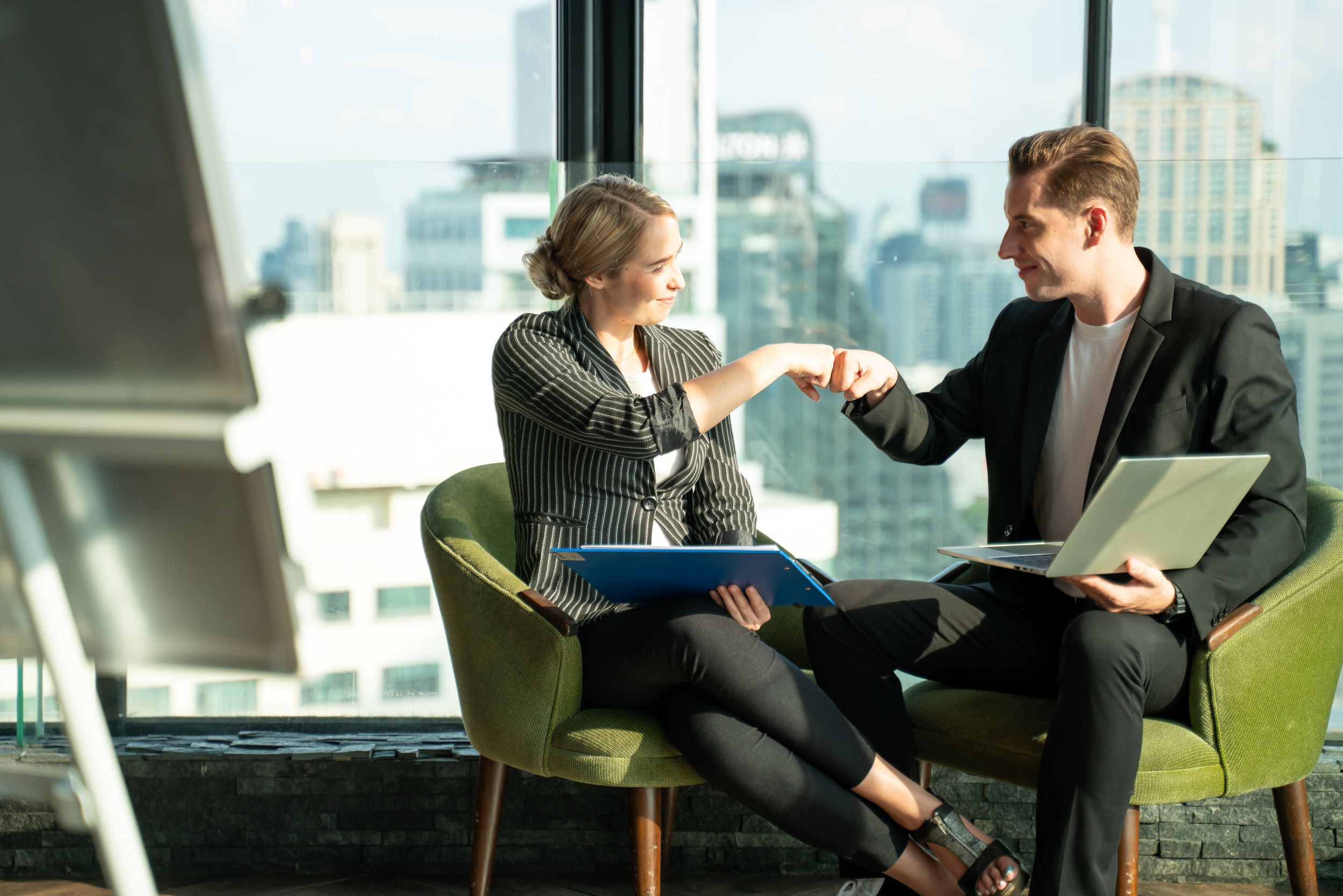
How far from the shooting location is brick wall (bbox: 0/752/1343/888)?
219 cm

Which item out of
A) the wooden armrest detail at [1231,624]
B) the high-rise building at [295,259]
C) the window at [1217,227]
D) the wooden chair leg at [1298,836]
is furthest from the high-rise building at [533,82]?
the wooden chair leg at [1298,836]

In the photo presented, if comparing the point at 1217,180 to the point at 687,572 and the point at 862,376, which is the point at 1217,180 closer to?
the point at 862,376

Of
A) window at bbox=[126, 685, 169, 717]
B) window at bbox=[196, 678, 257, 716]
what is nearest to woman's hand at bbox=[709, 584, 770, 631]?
window at bbox=[196, 678, 257, 716]

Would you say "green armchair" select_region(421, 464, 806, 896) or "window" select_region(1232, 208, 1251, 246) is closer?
"green armchair" select_region(421, 464, 806, 896)

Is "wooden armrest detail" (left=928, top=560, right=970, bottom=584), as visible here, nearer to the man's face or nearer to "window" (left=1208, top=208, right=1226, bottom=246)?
the man's face

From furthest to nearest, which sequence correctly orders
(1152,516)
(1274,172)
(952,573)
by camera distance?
(1274,172) < (952,573) < (1152,516)

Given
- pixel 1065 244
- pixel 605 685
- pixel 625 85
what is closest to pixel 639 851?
pixel 605 685

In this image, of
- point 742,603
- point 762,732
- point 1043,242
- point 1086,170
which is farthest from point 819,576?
point 1086,170

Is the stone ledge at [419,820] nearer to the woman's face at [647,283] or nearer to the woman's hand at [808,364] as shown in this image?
the woman's hand at [808,364]

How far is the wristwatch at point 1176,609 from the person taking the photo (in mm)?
1613

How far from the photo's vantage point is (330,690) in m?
2.49

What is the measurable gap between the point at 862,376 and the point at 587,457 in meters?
0.50

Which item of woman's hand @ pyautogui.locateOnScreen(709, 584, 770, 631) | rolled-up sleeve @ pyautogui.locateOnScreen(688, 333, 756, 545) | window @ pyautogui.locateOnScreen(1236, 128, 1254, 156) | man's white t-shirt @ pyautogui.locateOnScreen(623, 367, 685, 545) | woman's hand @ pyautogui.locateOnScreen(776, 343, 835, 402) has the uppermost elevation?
window @ pyautogui.locateOnScreen(1236, 128, 1254, 156)

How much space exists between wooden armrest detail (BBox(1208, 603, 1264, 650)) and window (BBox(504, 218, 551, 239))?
1562 mm
